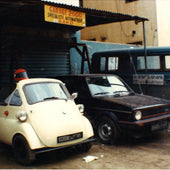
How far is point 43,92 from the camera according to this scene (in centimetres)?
531

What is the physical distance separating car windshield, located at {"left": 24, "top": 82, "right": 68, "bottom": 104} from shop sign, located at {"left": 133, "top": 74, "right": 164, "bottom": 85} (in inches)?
149

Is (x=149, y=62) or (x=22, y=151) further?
(x=149, y=62)

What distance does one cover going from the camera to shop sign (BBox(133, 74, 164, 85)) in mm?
8448

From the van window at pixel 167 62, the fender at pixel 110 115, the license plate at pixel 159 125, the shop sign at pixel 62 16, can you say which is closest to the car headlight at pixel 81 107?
the fender at pixel 110 115

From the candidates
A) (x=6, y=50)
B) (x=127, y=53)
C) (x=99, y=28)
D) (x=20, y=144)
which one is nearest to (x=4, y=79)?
(x=6, y=50)

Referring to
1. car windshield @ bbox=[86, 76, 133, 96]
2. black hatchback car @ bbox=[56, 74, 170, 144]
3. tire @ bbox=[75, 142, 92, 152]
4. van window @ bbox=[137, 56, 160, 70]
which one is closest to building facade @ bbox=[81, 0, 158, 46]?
van window @ bbox=[137, 56, 160, 70]

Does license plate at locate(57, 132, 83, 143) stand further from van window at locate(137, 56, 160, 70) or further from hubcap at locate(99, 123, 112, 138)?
van window at locate(137, 56, 160, 70)

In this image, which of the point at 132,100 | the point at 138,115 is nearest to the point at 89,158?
the point at 138,115

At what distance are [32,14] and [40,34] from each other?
82.6 inches

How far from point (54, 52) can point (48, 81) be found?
611cm

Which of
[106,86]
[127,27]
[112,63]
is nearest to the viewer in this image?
[106,86]

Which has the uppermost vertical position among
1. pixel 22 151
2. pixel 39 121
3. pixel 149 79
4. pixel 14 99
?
pixel 149 79

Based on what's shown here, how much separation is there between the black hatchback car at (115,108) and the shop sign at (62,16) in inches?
69.5

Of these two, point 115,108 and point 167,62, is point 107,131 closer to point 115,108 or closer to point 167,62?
point 115,108
